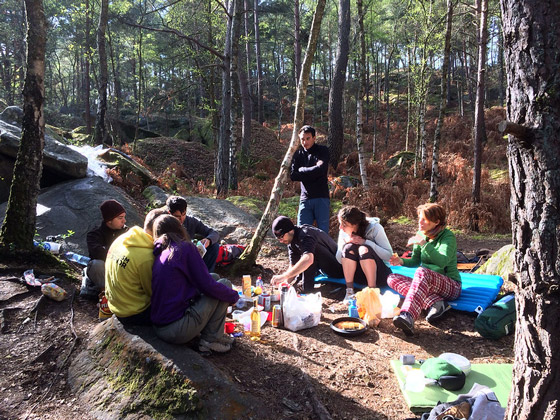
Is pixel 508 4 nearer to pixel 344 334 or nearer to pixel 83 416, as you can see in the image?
pixel 344 334

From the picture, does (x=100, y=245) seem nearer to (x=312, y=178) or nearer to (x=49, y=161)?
(x=312, y=178)

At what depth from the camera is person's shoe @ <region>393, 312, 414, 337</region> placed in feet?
11.8

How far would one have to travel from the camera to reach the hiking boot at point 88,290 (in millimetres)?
3949

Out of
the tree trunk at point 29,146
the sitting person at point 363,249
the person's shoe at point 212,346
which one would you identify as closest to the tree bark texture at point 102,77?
the tree trunk at point 29,146

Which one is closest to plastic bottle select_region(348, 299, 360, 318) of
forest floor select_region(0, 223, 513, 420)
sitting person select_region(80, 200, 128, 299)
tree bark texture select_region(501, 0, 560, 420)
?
forest floor select_region(0, 223, 513, 420)

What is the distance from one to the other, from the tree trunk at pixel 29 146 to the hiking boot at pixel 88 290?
1.02 meters

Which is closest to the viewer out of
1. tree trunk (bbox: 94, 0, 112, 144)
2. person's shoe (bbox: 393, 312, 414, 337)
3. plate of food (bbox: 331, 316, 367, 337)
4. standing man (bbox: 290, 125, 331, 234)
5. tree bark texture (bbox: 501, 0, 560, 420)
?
tree bark texture (bbox: 501, 0, 560, 420)

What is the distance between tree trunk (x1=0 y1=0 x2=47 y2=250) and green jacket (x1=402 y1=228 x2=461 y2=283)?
13.9 feet

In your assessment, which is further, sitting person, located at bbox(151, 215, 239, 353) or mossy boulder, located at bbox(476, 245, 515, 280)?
mossy boulder, located at bbox(476, 245, 515, 280)

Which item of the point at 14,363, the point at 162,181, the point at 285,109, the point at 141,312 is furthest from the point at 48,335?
the point at 285,109

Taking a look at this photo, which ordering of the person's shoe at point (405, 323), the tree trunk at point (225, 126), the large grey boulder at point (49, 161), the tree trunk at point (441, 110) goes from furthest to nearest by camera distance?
the tree trunk at point (225, 126) → the tree trunk at point (441, 110) → the large grey boulder at point (49, 161) → the person's shoe at point (405, 323)

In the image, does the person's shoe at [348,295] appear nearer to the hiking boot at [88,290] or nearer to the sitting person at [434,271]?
the sitting person at [434,271]

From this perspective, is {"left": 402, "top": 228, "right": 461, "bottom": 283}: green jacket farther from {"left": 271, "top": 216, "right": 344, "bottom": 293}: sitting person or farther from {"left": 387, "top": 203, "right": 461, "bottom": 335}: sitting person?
{"left": 271, "top": 216, "right": 344, "bottom": 293}: sitting person

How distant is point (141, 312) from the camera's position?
2990 millimetres
